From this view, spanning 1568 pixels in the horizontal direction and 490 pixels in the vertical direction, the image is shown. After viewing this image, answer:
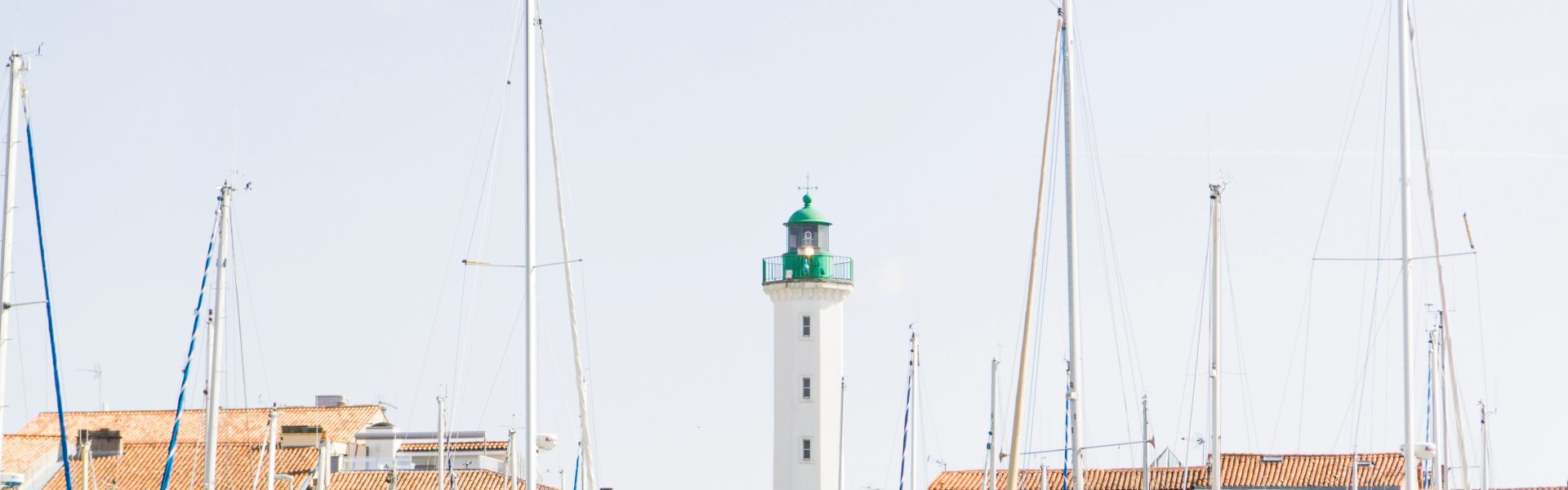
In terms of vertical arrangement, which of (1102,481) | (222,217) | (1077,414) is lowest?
(1102,481)

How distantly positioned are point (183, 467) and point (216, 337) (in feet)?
72.5

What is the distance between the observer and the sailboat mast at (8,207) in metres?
29.5

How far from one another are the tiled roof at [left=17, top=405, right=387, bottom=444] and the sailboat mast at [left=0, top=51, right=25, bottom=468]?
94.7 ft

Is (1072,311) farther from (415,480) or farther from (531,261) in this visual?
(415,480)

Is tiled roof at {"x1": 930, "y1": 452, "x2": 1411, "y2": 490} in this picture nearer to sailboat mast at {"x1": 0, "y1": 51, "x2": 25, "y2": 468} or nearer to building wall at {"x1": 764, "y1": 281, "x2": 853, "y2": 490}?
building wall at {"x1": 764, "y1": 281, "x2": 853, "y2": 490}

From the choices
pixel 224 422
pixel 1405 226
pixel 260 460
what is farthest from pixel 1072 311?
pixel 224 422

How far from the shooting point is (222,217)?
119ft

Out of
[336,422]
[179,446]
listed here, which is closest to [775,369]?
[336,422]

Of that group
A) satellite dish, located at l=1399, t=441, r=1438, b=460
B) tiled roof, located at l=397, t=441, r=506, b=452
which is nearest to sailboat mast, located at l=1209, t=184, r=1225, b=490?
satellite dish, located at l=1399, t=441, r=1438, b=460

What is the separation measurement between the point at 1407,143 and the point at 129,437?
Answer: 138 ft

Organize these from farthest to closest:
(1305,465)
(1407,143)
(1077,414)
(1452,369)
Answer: (1305,465)
(1452,369)
(1407,143)
(1077,414)

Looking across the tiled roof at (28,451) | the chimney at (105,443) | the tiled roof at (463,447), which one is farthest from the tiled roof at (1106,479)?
the tiled roof at (28,451)

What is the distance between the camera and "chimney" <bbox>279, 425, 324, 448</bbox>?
59859mm

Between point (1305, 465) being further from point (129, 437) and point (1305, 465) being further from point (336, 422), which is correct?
point (129, 437)
